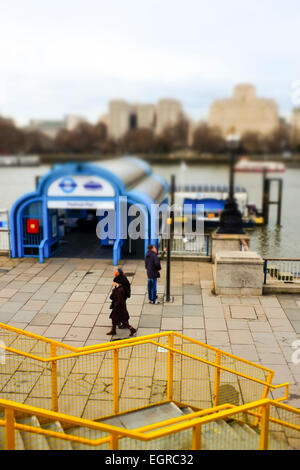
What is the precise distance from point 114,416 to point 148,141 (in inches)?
5050

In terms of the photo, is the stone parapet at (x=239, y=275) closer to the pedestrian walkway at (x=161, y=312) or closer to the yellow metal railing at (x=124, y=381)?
the pedestrian walkway at (x=161, y=312)

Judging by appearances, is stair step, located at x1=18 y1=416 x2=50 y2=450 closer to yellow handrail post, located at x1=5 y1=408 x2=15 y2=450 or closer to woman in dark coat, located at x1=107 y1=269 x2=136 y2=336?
yellow handrail post, located at x1=5 y1=408 x2=15 y2=450

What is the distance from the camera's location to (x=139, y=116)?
572 feet

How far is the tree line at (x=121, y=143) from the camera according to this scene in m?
131

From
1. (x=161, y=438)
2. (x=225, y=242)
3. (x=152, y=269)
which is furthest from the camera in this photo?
(x=225, y=242)

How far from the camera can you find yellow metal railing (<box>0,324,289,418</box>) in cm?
700

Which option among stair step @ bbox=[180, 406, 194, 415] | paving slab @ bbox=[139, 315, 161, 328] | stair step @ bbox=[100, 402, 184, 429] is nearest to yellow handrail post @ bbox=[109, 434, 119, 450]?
stair step @ bbox=[100, 402, 184, 429]

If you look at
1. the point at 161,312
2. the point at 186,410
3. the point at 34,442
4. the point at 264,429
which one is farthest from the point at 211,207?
the point at 34,442

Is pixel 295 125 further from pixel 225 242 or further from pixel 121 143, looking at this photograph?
pixel 225 242

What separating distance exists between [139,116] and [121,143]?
1572 inches

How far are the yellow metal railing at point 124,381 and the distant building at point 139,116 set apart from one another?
6198 inches

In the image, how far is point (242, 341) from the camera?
32.2ft

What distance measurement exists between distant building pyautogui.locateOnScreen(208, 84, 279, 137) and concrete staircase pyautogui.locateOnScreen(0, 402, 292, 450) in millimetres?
168107

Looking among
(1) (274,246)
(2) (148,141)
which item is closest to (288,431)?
(1) (274,246)
